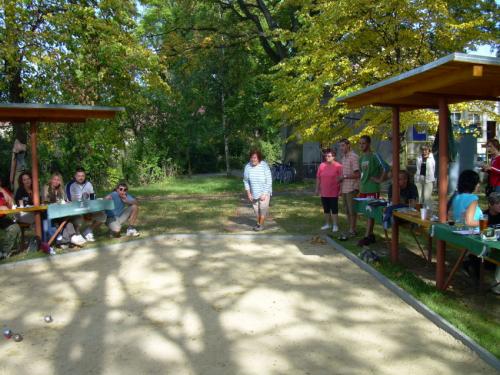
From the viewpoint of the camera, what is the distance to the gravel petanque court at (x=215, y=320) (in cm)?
380

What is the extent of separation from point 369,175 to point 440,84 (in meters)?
3.08

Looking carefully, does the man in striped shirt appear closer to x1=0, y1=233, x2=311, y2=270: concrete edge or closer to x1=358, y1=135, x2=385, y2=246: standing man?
x1=0, y1=233, x2=311, y2=270: concrete edge

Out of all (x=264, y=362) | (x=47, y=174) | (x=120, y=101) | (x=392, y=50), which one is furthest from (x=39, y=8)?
(x=264, y=362)

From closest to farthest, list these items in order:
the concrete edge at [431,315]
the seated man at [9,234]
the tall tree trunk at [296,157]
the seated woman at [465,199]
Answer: the concrete edge at [431,315] < the seated woman at [465,199] < the seated man at [9,234] < the tall tree trunk at [296,157]

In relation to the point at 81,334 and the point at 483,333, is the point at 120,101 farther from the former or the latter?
the point at 483,333

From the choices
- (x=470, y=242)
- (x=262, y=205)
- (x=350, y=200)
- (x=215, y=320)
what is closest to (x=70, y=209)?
(x=262, y=205)

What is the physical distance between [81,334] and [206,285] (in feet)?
5.82

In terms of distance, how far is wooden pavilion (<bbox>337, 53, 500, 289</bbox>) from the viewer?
4348 millimetres

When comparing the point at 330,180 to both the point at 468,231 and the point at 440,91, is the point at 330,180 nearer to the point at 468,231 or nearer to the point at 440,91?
the point at 440,91

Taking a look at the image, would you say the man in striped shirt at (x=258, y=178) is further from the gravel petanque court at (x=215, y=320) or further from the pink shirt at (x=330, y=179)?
the gravel petanque court at (x=215, y=320)

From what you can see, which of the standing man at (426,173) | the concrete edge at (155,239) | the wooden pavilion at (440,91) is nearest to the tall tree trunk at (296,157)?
the standing man at (426,173)

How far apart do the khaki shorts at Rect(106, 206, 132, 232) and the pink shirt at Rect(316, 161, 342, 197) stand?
3.70 metres

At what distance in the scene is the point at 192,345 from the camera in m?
4.15

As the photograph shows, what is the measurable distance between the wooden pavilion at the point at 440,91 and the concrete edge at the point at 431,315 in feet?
1.79
